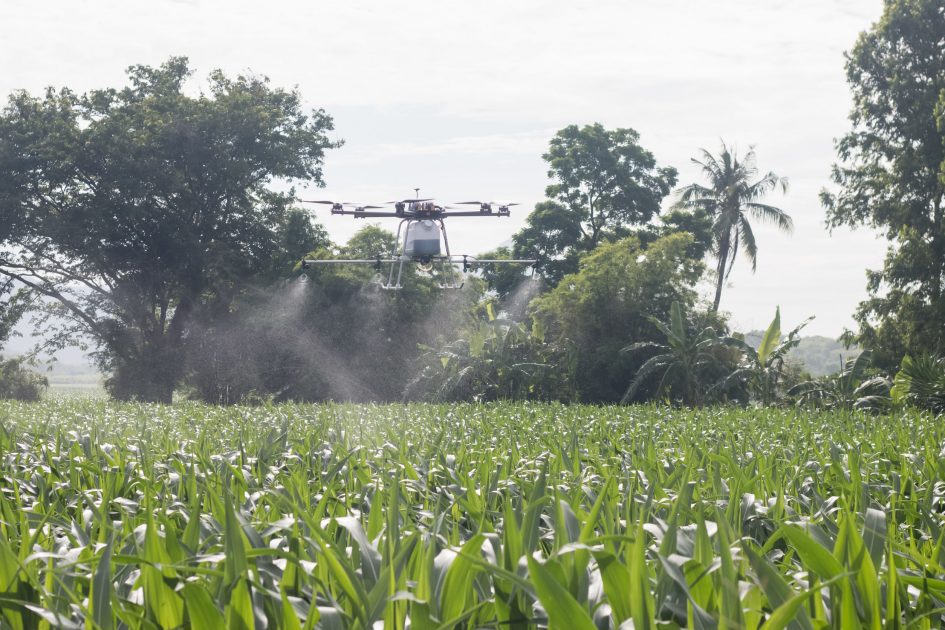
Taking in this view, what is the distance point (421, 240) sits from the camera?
63.8 feet

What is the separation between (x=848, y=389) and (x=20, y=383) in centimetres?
4374

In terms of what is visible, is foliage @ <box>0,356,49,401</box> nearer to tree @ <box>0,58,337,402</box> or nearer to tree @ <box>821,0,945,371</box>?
tree @ <box>0,58,337,402</box>

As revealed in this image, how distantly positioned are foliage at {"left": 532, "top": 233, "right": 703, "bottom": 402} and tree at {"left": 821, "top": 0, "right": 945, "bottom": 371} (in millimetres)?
5056

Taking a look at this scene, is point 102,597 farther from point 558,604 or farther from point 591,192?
point 591,192

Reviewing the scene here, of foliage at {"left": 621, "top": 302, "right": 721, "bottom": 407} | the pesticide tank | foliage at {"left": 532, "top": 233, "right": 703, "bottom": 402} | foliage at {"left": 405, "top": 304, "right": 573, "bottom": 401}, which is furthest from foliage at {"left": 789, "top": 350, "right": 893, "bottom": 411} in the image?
Answer: the pesticide tank

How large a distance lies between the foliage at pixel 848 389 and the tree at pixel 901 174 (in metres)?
3.78

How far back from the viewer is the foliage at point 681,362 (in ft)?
72.7

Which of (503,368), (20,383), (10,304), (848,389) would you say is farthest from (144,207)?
(848,389)

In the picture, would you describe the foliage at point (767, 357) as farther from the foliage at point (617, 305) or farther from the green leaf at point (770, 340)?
the foliage at point (617, 305)

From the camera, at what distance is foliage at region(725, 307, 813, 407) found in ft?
69.9

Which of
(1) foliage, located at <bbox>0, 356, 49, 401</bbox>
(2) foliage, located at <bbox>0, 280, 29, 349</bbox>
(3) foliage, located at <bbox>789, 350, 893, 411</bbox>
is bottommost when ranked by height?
(1) foliage, located at <bbox>0, 356, 49, 401</bbox>

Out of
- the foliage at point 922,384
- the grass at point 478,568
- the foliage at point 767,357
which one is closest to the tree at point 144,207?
the foliage at point 767,357

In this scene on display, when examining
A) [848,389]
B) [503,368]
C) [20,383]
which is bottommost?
[20,383]

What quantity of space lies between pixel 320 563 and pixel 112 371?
38.1 meters
